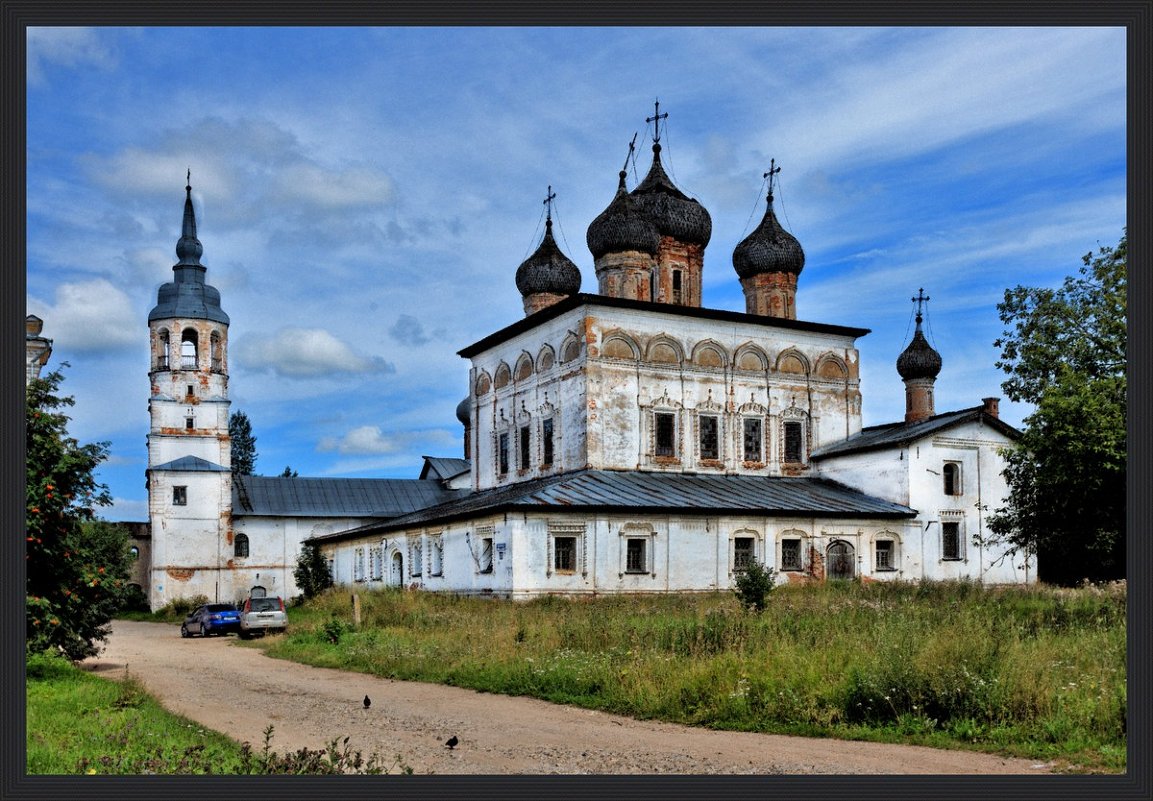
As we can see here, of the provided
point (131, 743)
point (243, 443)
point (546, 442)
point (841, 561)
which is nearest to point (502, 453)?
point (546, 442)

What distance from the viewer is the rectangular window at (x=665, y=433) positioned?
103 feet

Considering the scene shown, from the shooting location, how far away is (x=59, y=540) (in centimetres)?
1389

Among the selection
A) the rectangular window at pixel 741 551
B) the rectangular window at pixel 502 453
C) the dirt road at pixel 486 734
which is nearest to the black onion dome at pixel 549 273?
the rectangular window at pixel 502 453

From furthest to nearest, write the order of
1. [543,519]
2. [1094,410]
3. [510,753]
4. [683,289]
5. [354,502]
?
[354,502], [683,289], [543,519], [1094,410], [510,753]

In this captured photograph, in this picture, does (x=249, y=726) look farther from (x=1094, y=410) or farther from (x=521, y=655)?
(x=1094, y=410)

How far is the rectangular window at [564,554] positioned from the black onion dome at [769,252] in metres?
13.9

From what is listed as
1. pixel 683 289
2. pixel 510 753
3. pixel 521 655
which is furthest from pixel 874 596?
pixel 683 289

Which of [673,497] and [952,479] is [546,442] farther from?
[952,479]

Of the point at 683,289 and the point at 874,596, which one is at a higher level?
the point at 683,289

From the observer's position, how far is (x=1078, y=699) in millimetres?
9578

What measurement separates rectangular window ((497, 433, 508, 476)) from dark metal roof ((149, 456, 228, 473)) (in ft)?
40.3

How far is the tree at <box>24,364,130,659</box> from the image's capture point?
13445 millimetres

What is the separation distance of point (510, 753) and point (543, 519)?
53.0 ft

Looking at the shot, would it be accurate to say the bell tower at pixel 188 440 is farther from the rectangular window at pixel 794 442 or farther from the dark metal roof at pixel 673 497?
the rectangular window at pixel 794 442
